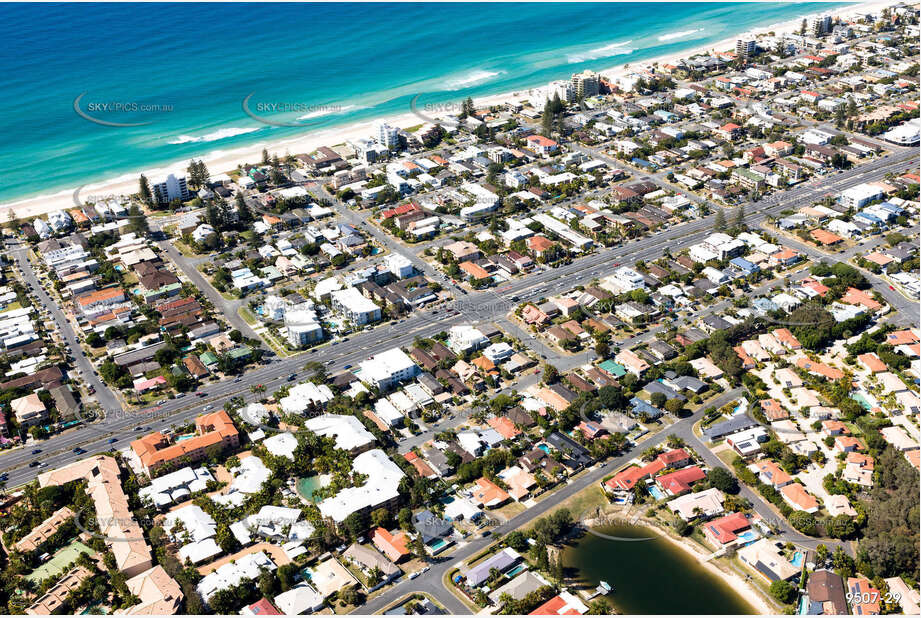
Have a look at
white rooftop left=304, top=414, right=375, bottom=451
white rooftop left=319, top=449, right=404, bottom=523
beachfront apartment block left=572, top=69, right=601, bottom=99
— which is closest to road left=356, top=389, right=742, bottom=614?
white rooftop left=319, top=449, right=404, bottom=523

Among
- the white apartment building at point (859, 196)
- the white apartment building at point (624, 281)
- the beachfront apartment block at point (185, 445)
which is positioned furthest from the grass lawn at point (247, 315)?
the white apartment building at point (859, 196)

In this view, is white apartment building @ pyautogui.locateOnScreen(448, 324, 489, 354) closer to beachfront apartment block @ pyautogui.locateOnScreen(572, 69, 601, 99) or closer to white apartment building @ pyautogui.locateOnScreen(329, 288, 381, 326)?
white apartment building @ pyautogui.locateOnScreen(329, 288, 381, 326)

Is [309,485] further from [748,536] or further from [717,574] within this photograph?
[748,536]

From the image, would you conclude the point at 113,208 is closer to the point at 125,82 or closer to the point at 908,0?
the point at 125,82

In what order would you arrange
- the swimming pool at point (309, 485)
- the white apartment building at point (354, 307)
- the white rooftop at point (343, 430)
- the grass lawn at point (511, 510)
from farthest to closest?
the white apartment building at point (354, 307), the white rooftop at point (343, 430), the swimming pool at point (309, 485), the grass lawn at point (511, 510)

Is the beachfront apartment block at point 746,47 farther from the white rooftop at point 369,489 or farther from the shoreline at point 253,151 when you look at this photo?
the white rooftop at point 369,489

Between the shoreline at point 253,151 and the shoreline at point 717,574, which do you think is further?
the shoreline at point 253,151
